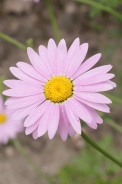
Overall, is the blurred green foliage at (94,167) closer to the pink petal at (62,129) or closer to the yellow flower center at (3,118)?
the yellow flower center at (3,118)

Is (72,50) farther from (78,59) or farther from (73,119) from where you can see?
(73,119)

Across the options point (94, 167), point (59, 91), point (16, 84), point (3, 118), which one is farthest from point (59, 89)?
point (3, 118)

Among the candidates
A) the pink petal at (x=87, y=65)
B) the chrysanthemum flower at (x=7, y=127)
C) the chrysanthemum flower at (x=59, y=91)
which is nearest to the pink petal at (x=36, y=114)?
the chrysanthemum flower at (x=59, y=91)

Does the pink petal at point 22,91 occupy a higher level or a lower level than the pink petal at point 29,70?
lower

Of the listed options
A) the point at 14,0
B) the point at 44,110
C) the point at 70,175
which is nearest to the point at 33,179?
the point at 70,175

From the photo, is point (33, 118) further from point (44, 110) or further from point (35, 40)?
point (35, 40)

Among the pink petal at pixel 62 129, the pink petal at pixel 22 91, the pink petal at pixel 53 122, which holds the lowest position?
the pink petal at pixel 62 129
